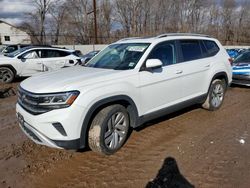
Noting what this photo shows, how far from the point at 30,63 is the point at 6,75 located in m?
1.06

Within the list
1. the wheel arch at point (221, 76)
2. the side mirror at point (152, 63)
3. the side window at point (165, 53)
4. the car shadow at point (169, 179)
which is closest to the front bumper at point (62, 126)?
the car shadow at point (169, 179)

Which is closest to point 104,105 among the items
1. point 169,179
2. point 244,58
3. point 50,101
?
point 50,101

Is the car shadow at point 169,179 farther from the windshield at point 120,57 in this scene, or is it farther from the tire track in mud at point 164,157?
the windshield at point 120,57

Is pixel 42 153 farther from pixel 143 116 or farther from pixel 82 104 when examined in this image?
pixel 143 116

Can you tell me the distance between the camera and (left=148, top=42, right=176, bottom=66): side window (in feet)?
15.4

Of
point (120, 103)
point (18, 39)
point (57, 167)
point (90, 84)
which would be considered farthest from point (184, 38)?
point (18, 39)

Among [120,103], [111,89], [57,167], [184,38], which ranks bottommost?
[57,167]

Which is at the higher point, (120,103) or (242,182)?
(120,103)

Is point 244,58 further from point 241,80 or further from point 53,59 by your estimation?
point 53,59

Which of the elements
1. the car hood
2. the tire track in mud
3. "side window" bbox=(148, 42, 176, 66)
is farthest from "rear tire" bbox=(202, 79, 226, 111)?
the car hood

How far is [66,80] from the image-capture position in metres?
3.82

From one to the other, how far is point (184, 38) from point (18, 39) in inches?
2150

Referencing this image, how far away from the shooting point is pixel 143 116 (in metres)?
4.45

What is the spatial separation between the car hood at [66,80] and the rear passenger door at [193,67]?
5.34ft
